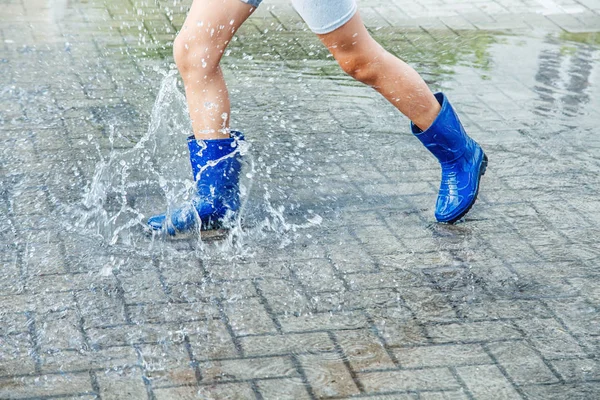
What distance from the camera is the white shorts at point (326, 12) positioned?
349 centimetres

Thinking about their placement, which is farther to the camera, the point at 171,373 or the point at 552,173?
the point at 552,173

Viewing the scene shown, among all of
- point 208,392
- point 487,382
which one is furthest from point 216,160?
point 487,382

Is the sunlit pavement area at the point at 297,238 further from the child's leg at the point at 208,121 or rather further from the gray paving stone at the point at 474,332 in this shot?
the child's leg at the point at 208,121

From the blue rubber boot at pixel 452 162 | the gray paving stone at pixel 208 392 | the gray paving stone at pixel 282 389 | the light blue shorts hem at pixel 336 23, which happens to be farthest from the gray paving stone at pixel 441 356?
the light blue shorts hem at pixel 336 23

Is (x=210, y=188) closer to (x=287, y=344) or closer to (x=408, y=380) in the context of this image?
(x=287, y=344)

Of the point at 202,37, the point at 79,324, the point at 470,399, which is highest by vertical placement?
the point at 202,37

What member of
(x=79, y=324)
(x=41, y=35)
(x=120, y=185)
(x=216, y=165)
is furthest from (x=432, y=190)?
(x=41, y=35)

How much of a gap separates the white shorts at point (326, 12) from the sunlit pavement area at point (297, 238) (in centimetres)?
84

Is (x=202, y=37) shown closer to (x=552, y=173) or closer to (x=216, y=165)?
(x=216, y=165)

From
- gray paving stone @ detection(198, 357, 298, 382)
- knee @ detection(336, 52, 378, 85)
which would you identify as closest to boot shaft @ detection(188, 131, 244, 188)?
knee @ detection(336, 52, 378, 85)

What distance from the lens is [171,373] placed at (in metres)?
2.90

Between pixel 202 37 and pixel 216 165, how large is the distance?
500mm

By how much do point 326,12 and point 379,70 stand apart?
1.19ft

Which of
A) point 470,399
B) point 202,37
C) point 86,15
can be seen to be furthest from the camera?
point 86,15
